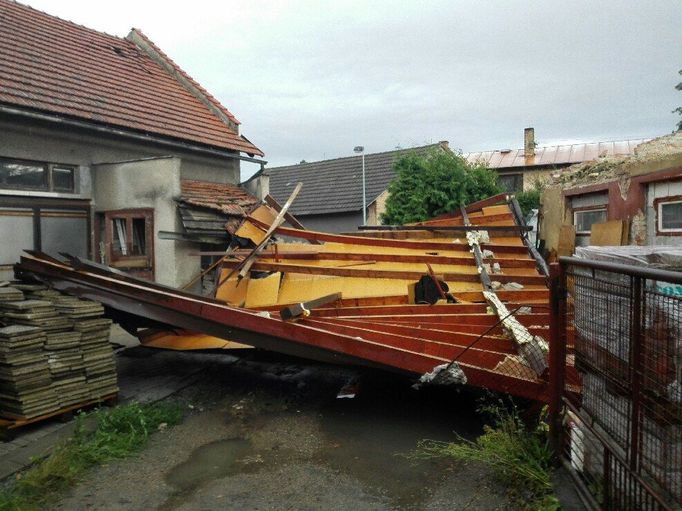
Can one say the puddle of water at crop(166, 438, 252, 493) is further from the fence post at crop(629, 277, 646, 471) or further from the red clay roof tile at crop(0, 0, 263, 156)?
the red clay roof tile at crop(0, 0, 263, 156)

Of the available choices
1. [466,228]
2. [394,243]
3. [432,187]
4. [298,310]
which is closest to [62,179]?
[394,243]

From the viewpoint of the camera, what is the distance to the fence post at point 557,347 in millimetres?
3275

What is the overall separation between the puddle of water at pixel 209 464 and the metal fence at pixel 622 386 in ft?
8.27

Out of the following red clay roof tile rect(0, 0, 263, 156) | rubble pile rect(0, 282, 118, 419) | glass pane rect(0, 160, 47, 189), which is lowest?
rubble pile rect(0, 282, 118, 419)

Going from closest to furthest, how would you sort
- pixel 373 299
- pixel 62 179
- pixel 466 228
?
pixel 373 299 → pixel 466 228 → pixel 62 179

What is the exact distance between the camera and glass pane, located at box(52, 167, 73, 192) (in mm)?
8758

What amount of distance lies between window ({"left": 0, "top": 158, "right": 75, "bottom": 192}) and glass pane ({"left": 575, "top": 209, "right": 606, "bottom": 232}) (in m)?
8.69

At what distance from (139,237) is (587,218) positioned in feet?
25.1

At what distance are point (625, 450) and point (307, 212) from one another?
19.4 metres

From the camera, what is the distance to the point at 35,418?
466 cm

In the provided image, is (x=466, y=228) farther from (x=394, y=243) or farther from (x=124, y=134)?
(x=124, y=134)

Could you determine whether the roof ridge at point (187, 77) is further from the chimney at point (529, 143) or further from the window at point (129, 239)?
the chimney at point (529, 143)

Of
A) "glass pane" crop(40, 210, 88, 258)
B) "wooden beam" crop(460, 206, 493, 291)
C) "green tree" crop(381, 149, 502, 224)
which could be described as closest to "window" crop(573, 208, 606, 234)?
"wooden beam" crop(460, 206, 493, 291)

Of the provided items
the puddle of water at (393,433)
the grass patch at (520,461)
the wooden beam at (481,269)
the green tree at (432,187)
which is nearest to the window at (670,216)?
the wooden beam at (481,269)
